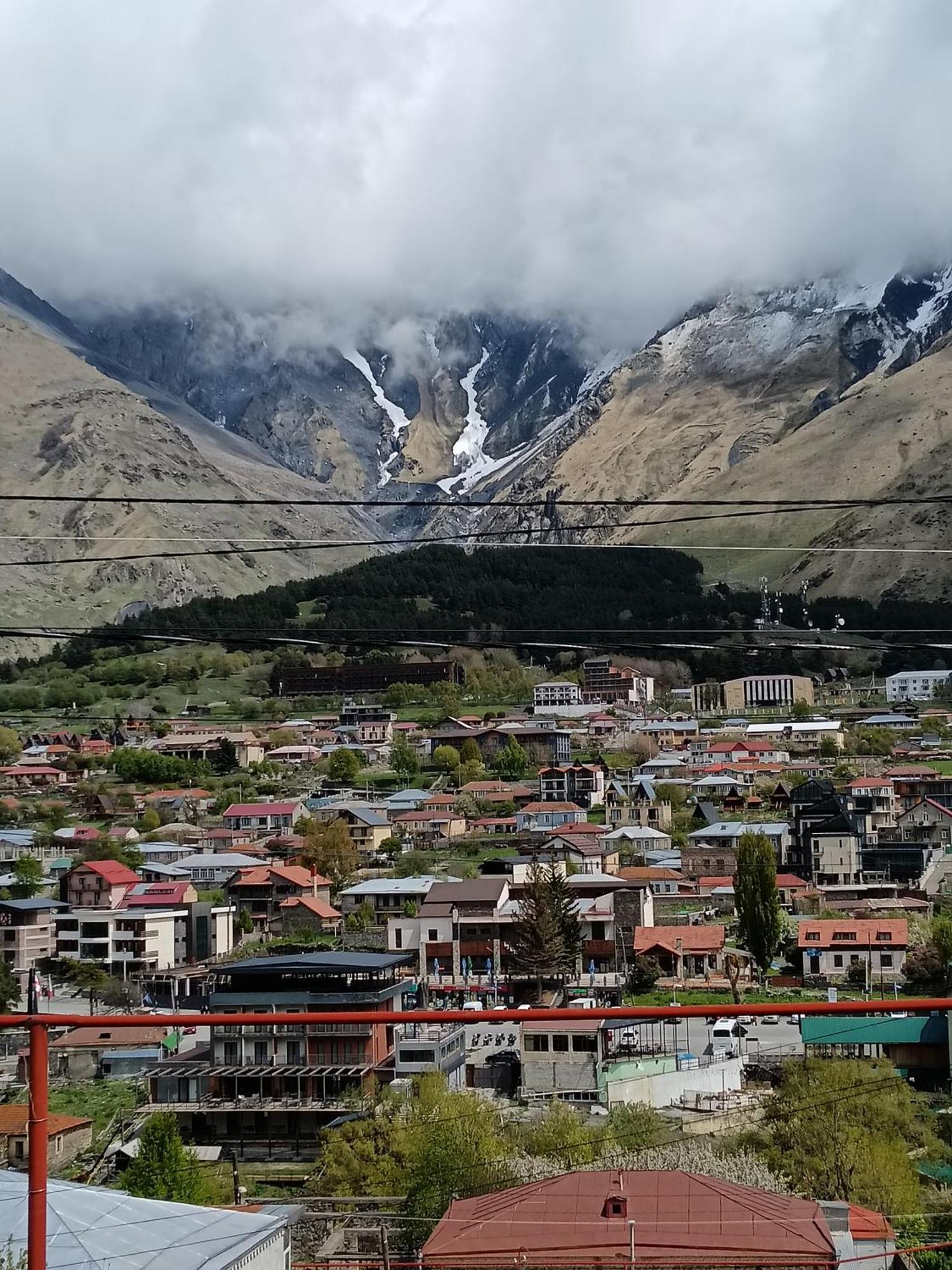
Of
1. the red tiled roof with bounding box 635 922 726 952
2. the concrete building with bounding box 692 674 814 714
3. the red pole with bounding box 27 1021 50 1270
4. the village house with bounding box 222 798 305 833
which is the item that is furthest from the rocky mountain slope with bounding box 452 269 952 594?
the red pole with bounding box 27 1021 50 1270

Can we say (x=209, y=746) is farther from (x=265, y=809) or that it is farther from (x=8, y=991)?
(x=8, y=991)

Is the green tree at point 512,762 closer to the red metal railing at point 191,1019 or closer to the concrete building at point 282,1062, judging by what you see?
the concrete building at point 282,1062

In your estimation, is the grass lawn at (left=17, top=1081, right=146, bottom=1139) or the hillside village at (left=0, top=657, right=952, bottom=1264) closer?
the hillside village at (left=0, top=657, right=952, bottom=1264)

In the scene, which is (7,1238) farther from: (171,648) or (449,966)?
(171,648)

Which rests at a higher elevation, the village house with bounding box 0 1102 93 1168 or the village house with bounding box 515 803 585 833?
the village house with bounding box 515 803 585 833

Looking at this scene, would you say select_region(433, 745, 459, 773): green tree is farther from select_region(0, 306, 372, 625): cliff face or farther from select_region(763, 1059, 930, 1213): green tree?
select_region(0, 306, 372, 625): cliff face

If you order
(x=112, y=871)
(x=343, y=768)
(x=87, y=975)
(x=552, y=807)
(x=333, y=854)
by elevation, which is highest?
(x=343, y=768)

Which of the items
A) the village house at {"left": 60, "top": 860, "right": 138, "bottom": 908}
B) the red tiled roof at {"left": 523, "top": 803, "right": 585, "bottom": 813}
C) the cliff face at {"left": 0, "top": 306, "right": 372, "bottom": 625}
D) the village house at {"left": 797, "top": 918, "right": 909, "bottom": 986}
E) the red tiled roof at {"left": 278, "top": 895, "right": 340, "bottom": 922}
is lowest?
the village house at {"left": 797, "top": 918, "right": 909, "bottom": 986}

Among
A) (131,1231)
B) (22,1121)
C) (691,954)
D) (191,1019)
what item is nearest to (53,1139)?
(22,1121)
